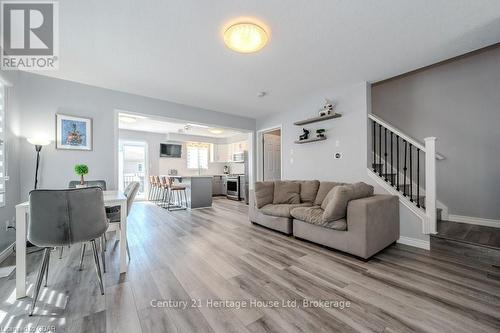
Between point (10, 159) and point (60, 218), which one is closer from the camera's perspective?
point (60, 218)

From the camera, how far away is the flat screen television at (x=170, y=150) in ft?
24.2

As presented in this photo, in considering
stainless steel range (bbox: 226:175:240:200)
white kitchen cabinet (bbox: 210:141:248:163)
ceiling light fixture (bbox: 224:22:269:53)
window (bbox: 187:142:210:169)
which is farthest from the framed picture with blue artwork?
white kitchen cabinet (bbox: 210:141:248:163)

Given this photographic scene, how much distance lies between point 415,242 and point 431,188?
77 cm

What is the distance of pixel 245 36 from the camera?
77.8 inches

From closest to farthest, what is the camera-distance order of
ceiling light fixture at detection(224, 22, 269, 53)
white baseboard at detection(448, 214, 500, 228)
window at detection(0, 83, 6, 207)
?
ceiling light fixture at detection(224, 22, 269, 53), window at detection(0, 83, 6, 207), white baseboard at detection(448, 214, 500, 228)

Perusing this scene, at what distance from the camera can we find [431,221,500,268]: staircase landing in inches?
87.0

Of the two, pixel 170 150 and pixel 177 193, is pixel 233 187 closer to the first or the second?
pixel 177 193

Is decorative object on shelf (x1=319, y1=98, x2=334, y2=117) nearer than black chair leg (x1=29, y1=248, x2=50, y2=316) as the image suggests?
No

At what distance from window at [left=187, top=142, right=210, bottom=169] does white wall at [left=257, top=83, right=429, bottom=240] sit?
4.60 m

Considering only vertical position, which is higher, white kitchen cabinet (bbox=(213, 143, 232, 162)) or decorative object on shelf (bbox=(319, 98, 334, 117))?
decorative object on shelf (bbox=(319, 98, 334, 117))

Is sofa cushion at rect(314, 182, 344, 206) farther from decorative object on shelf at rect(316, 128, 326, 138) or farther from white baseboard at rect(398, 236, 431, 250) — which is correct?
white baseboard at rect(398, 236, 431, 250)

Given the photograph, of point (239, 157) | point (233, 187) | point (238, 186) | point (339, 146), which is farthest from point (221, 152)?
point (339, 146)

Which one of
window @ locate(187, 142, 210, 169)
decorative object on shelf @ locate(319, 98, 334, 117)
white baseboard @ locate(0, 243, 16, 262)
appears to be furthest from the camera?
window @ locate(187, 142, 210, 169)

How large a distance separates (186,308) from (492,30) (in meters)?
4.01
